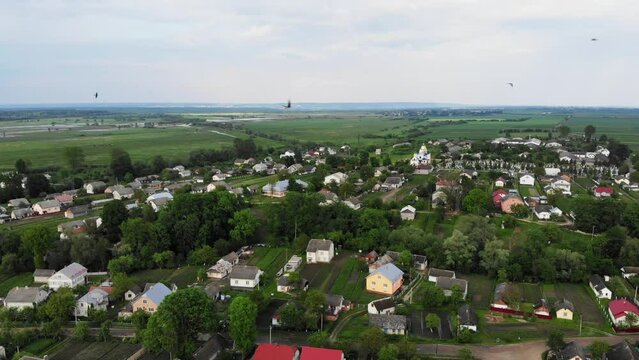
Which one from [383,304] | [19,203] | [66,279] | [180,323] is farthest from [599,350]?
[19,203]

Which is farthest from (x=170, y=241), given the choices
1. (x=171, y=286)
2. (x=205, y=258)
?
(x=171, y=286)

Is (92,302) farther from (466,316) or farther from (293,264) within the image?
(466,316)

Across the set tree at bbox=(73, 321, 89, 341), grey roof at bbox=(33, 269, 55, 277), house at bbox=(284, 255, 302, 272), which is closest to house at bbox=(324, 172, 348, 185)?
house at bbox=(284, 255, 302, 272)

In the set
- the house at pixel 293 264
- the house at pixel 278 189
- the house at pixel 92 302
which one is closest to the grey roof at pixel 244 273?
the house at pixel 293 264

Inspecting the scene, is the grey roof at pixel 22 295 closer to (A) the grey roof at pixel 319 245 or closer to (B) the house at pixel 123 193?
(A) the grey roof at pixel 319 245

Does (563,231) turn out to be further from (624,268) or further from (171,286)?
(171,286)
